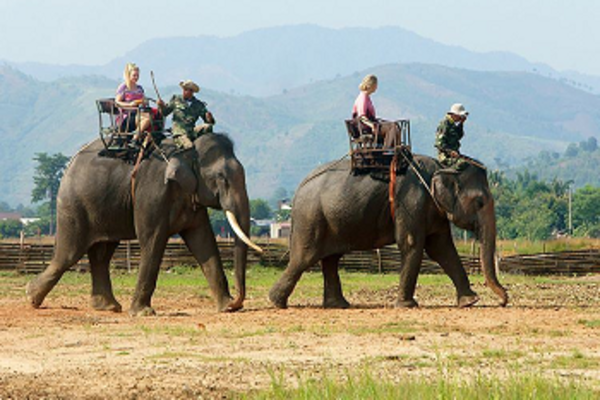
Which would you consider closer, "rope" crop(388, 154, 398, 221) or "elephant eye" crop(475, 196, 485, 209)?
"rope" crop(388, 154, 398, 221)

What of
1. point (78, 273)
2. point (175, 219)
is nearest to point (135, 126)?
point (175, 219)

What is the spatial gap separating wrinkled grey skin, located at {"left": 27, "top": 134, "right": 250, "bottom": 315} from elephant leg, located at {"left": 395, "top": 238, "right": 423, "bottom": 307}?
8.54 feet

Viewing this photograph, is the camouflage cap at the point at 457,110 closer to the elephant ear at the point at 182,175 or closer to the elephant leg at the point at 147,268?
the elephant ear at the point at 182,175

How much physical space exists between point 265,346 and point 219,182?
18.2 feet

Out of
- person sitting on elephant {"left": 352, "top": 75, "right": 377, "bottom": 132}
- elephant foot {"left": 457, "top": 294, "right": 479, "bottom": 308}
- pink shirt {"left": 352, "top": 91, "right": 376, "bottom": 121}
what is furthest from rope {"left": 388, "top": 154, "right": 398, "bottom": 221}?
elephant foot {"left": 457, "top": 294, "right": 479, "bottom": 308}

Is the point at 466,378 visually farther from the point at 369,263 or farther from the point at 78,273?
the point at 369,263

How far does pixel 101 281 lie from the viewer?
24.0 metres

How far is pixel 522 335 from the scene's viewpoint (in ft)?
58.4

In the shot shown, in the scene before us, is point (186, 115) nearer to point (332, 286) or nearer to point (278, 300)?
point (278, 300)

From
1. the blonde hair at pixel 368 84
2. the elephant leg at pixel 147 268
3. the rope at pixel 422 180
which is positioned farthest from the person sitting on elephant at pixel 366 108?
the elephant leg at pixel 147 268

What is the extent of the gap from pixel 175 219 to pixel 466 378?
9311 millimetres

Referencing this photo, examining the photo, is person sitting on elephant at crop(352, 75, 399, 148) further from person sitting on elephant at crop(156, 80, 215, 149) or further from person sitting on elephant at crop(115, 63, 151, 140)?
person sitting on elephant at crop(115, 63, 151, 140)

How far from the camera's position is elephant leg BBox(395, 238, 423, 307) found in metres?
22.5

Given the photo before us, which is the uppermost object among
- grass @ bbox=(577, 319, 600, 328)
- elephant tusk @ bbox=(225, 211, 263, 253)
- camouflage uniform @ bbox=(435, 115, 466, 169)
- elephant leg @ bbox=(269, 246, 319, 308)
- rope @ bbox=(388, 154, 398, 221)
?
camouflage uniform @ bbox=(435, 115, 466, 169)
